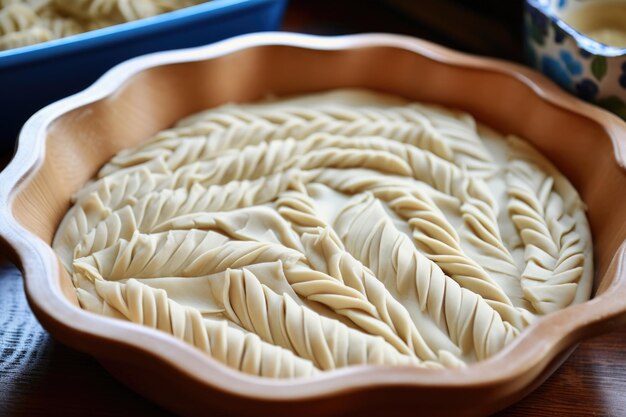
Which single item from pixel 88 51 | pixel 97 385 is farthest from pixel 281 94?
pixel 97 385

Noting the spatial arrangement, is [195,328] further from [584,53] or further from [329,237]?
[584,53]

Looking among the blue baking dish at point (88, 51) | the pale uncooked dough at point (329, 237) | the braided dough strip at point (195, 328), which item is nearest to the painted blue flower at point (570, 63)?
the pale uncooked dough at point (329, 237)

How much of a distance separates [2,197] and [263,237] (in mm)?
340

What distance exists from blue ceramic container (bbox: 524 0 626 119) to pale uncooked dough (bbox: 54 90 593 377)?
5.3 inches

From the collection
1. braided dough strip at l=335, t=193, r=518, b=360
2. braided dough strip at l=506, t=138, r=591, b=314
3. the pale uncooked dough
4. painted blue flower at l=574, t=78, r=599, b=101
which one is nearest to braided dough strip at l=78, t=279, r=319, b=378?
the pale uncooked dough

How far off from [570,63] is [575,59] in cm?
2

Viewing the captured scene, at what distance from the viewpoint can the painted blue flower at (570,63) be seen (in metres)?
1.10

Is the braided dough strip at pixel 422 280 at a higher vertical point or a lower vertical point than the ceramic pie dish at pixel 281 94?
lower

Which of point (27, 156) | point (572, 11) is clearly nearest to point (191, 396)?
point (27, 156)

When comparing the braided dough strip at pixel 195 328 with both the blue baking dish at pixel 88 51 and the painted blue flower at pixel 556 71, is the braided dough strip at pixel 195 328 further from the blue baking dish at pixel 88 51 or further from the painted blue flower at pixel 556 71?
the painted blue flower at pixel 556 71

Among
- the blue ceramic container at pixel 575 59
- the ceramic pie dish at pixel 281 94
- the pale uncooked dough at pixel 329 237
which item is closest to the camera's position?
the ceramic pie dish at pixel 281 94

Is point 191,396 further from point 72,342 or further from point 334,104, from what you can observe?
point 334,104

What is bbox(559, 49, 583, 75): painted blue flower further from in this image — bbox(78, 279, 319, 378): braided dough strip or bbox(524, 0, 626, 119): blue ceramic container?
bbox(78, 279, 319, 378): braided dough strip

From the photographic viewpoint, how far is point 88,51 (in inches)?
44.5
